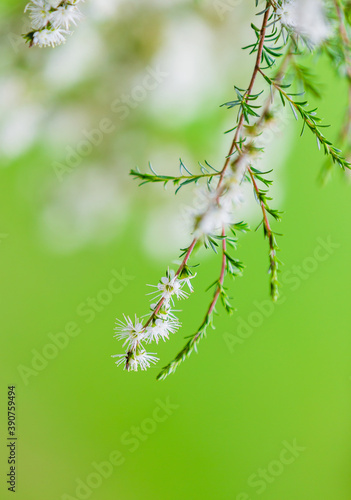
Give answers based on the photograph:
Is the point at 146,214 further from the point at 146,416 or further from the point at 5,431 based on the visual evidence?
the point at 5,431

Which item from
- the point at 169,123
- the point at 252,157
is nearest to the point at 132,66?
the point at 169,123

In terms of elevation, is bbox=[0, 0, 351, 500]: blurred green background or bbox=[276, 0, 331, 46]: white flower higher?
bbox=[0, 0, 351, 500]: blurred green background
